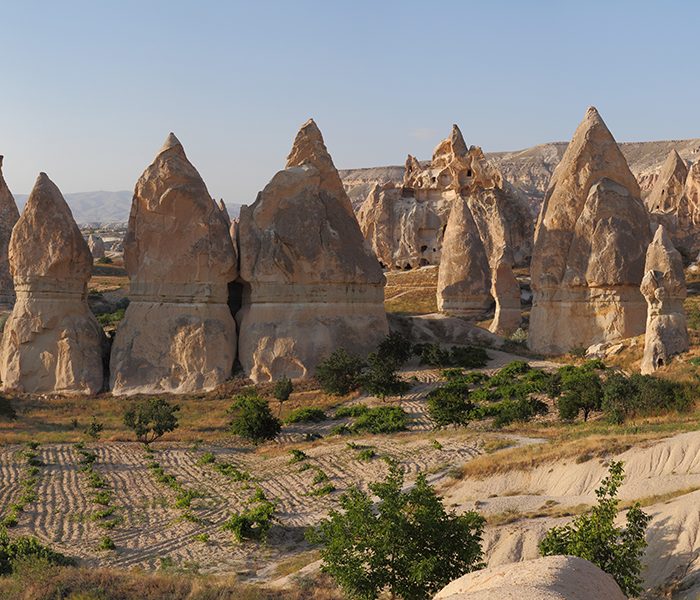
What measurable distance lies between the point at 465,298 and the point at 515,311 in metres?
2.92

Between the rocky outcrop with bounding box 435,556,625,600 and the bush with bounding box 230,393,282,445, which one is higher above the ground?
the rocky outcrop with bounding box 435,556,625,600

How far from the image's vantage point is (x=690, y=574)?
26.8ft

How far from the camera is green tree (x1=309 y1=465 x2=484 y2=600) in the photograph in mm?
8164

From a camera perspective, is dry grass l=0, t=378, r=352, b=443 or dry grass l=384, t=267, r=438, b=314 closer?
dry grass l=0, t=378, r=352, b=443

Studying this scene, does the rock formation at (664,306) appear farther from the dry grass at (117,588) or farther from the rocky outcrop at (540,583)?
the rocky outcrop at (540,583)

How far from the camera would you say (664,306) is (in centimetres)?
2147

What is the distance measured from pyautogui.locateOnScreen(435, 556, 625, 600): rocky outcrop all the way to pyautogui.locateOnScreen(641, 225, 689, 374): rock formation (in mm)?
15859

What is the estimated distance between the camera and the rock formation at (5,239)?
4172 centimetres

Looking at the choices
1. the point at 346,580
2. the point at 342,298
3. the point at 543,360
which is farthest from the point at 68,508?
the point at 543,360

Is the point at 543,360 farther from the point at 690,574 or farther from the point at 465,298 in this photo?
the point at 690,574

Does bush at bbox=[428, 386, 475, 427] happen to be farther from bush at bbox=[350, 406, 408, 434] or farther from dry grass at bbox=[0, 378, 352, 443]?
dry grass at bbox=[0, 378, 352, 443]

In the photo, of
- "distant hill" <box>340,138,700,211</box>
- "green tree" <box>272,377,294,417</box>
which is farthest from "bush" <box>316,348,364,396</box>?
"distant hill" <box>340,138,700,211</box>

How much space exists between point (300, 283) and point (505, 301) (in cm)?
1116

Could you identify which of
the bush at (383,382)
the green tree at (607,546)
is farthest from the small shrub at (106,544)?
the bush at (383,382)
